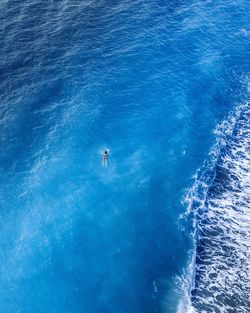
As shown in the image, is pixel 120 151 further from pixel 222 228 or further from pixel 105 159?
pixel 222 228

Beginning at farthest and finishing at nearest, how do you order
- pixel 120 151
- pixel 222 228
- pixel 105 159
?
pixel 120 151 → pixel 105 159 → pixel 222 228

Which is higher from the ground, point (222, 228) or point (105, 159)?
point (105, 159)

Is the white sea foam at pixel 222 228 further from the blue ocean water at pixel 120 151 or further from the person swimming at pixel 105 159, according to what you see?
the person swimming at pixel 105 159

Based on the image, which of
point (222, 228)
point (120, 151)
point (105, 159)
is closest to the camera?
point (222, 228)

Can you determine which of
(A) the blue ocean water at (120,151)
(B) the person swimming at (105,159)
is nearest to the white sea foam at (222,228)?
(A) the blue ocean water at (120,151)

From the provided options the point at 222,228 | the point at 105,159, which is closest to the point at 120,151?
the point at 105,159

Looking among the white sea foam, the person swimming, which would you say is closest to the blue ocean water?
the white sea foam

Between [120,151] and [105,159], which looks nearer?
[105,159]

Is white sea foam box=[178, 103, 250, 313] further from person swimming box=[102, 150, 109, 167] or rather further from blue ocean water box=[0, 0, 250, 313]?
person swimming box=[102, 150, 109, 167]

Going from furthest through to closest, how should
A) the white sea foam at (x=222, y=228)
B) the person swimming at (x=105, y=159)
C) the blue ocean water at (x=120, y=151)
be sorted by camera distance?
the person swimming at (x=105, y=159) → the blue ocean water at (x=120, y=151) → the white sea foam at (x=222, y=228)
